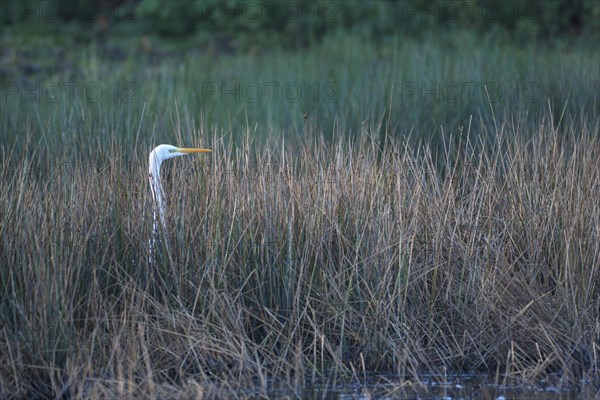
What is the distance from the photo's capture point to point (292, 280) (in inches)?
195

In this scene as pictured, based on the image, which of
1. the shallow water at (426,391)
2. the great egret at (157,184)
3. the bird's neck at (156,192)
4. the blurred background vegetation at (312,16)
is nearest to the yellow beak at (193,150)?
the great egret at (157,184)

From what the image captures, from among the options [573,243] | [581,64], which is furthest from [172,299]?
[581,64]

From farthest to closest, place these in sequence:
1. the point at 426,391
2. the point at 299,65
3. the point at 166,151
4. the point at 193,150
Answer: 1. the point at 299,65
2. the point at 166,151
3. the point at 193,150
4. the point at 426,391

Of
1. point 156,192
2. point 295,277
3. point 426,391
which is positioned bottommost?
point 426,391

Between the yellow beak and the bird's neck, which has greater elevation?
the yellow beak

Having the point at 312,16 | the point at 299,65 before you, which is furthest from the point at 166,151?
the point at 312,16

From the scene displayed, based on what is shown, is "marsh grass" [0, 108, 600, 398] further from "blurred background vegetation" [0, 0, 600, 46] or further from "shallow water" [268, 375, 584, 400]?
"blurred background vegetation" [0, 0, 600, 46]

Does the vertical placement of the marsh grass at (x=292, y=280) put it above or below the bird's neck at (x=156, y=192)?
below

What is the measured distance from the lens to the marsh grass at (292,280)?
4.50 meters

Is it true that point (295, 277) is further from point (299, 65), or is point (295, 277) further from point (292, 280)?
point (299, 65)

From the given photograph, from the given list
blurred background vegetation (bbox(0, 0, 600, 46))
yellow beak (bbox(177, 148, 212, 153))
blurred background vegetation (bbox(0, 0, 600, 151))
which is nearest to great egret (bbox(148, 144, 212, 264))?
yellow beak (bbox(177, 148, 212, 153))

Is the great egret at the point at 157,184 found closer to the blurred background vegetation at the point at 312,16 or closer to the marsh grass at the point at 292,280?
the marsh grass at the point at 292,280

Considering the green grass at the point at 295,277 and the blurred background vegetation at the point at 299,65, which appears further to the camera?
the blurred background vegetation at the point at 299,65

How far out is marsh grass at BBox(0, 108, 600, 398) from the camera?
450cm
